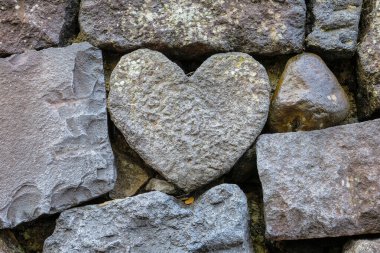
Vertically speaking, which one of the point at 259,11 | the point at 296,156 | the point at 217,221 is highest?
the point at 259,11

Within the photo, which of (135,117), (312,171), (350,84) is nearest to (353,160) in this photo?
(312,171)

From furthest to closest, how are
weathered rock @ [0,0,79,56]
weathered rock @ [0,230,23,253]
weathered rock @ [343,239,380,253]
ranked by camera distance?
weathered rock @ [0,0,79,56]
weathered rock @ [0,230,23,253]
weathered rock @ [343,239,380,253]

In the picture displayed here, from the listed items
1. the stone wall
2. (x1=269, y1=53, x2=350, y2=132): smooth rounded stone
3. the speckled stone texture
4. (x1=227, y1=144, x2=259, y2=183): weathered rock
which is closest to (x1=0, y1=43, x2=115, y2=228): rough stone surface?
the stone wall

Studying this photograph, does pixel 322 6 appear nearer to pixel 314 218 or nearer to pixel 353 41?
pixel 353 41

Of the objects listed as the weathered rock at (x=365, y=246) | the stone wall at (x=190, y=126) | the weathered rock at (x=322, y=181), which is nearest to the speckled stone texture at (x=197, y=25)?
the stone wall at (x=190, y=126)

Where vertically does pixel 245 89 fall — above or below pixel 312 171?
above

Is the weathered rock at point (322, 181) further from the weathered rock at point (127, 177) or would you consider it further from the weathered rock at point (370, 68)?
the weathered rock at point (127, 177)

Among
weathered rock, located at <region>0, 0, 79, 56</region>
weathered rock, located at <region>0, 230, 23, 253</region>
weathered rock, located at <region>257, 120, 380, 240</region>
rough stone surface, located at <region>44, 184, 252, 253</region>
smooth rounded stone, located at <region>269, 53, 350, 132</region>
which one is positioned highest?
weathered rock, located at <region>0, 0, 79, 56</region>

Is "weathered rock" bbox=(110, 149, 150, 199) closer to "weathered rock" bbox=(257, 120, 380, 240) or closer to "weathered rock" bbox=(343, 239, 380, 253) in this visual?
"weathered rock" bbox=(257, 120, 380, 240)

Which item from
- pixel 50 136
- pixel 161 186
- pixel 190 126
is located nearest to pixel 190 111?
pixel 190 126
